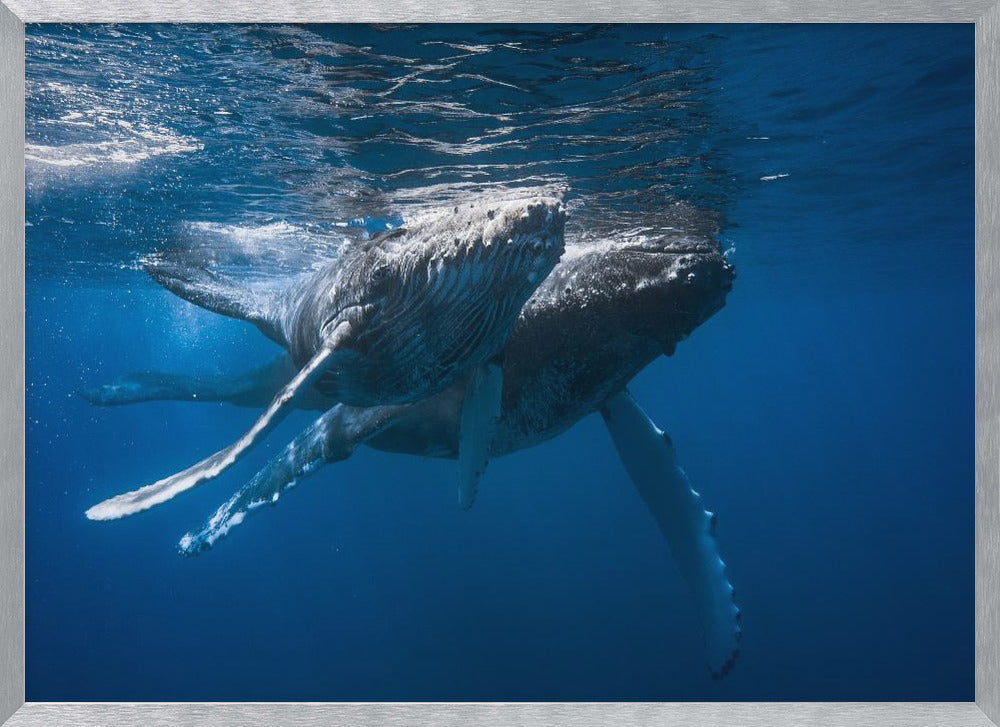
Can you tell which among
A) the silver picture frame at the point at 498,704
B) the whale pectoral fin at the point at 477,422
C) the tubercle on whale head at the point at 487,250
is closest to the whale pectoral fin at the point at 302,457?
the whale pectoral fin at the point at 477,422

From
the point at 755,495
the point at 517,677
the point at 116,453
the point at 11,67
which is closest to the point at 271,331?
the point at 11,67

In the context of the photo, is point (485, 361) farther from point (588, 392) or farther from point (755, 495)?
point (755, 495)

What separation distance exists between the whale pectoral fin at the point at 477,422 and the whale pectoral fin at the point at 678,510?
1.98 meters

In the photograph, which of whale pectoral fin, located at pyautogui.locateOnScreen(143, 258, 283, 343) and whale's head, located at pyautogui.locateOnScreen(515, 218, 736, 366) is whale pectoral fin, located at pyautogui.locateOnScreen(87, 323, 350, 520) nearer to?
whale's head, located at pyautogui.locateOnScreen(515, 218, 736, 366)

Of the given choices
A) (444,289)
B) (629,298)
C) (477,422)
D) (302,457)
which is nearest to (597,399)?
(629,298)

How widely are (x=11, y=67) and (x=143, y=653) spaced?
17.7 feet

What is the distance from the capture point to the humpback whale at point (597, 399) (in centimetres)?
633

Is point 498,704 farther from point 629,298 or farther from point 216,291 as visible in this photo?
point 216,291

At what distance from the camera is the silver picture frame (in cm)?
544

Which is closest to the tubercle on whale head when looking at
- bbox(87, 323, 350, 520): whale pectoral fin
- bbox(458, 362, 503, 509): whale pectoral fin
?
bbox(87, 323, 350, 520): whale pectoral fin

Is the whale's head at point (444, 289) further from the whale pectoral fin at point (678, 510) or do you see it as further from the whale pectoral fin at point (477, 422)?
the whale pectoral fin at point (678, 510)

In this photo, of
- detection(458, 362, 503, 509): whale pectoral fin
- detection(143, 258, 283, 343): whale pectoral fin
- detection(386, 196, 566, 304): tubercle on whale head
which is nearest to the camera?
detection(386, 196, 566, 304): tubercle on whale head

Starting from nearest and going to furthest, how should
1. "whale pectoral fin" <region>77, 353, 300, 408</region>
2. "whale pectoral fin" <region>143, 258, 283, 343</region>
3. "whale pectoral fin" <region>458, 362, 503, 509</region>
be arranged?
"whale pectoral fin" <region>458, 362, 503, 509</region>, "whale pectoral fin" <region>143, 258, 283, 343</region>, "whale pectoral fin" <region>77, 353, 300, 408</region>

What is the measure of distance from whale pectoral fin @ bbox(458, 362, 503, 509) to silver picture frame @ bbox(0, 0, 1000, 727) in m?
1.87
